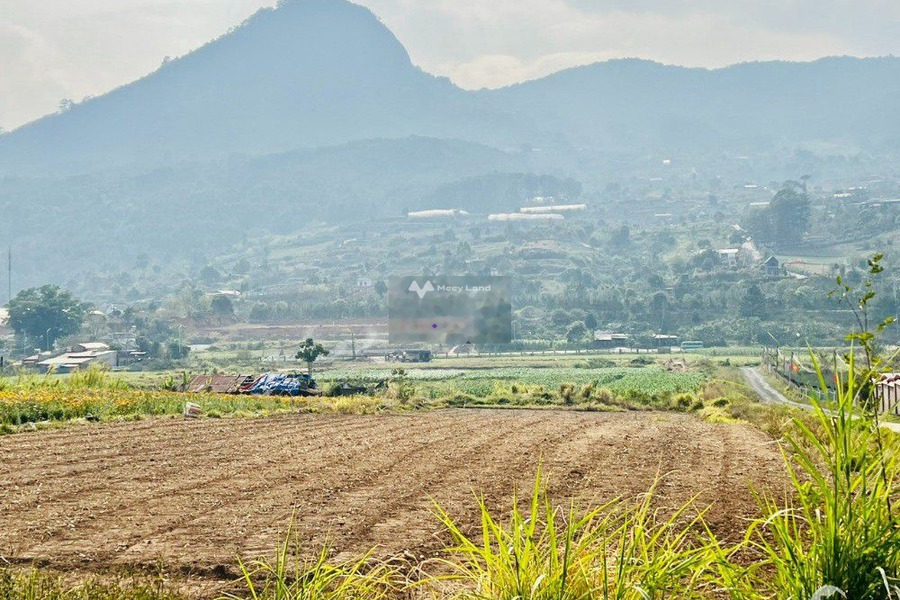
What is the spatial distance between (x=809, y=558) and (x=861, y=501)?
0.36m

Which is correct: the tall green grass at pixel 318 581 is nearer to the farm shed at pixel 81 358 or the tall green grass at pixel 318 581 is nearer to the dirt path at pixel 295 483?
the dirt path at pixel 295 483

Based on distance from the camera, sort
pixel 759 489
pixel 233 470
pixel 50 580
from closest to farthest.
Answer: pixel 50 580 < pixel 759 489 < pixel 233 470

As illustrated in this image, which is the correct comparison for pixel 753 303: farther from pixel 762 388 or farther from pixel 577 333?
pixel 762 388

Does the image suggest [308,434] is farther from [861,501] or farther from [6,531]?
[861,501]

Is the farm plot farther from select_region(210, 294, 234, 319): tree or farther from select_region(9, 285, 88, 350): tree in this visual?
select_region(210, 294, 234, 319): tree

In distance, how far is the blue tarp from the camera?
122 ft

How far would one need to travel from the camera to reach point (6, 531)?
323 inches

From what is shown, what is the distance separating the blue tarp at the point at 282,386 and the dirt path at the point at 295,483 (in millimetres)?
20624

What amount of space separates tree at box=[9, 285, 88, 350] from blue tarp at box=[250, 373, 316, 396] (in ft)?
263

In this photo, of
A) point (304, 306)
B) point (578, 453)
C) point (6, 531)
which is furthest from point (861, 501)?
point (304, 306)

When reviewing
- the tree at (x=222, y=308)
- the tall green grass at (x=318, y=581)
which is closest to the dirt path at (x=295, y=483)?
the tall green grass at (x=318, y=581)

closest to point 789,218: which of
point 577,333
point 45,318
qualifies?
point 577,333

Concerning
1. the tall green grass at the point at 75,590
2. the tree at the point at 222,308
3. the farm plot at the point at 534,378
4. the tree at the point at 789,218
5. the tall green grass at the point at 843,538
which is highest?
the tree at the point at 789,218

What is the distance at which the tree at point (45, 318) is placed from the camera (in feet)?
372
